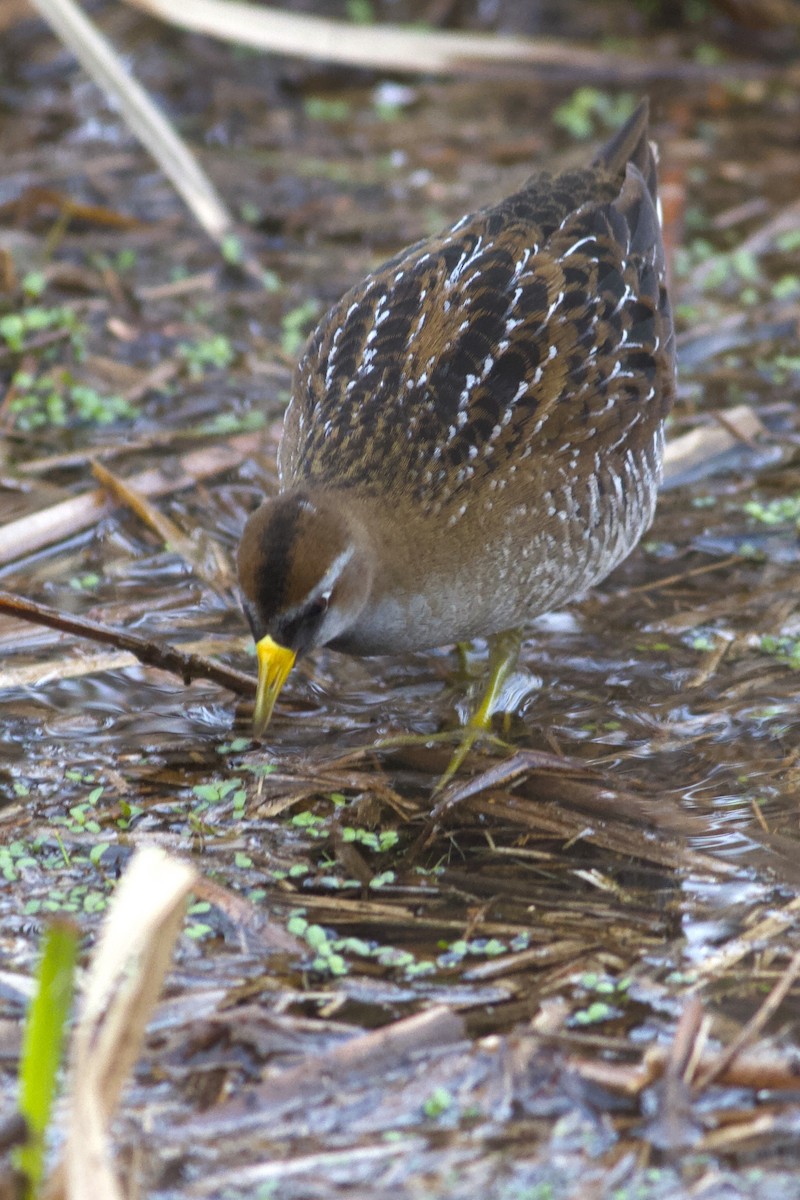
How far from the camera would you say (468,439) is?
4.54 metres

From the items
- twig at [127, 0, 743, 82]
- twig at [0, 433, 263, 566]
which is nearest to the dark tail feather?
twig at [0, 433, 263, 566]

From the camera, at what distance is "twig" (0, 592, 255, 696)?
4.41 meters

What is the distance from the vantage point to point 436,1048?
336 cm

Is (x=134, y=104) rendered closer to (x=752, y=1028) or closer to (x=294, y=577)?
(x=294, y=577)

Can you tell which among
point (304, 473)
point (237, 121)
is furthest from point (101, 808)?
point (237, 121)

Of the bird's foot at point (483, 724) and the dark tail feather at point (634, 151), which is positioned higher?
the dark tail feather at point (634, 151)

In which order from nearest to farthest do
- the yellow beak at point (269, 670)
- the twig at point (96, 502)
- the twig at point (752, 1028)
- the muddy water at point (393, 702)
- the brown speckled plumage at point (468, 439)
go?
the twig at point (752, 1028)
the muddy water at point (393, 702)
the yellow beak at point (269, 670)
the brown speckled plumage at point (468, 439)
the twig at point (96, 502)

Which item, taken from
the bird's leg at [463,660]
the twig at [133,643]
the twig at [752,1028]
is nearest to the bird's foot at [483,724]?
the bird's leg at [463,660]

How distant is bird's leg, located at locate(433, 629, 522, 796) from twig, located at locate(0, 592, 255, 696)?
0.67 meters

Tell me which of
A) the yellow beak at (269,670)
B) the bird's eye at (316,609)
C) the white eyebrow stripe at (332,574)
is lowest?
the yellow beak at (269,670)

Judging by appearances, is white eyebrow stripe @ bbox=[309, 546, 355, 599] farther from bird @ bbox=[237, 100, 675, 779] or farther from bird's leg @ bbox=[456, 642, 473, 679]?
bird's leg @ bbox=[456, 642, 473, 679]

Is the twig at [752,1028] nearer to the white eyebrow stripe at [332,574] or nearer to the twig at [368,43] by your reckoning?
the white eyebrow stripe at [332,574]

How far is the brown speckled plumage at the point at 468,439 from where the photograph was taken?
4285 millimetres

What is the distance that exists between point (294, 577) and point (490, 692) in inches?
45.0
